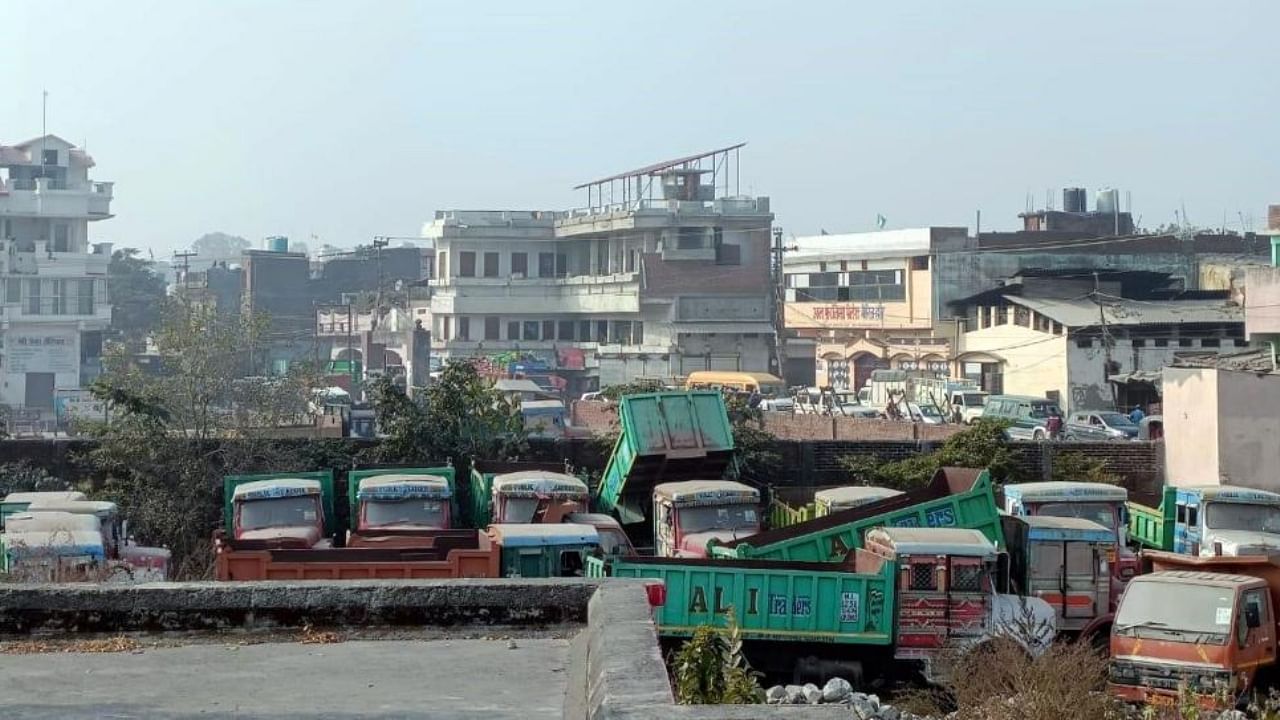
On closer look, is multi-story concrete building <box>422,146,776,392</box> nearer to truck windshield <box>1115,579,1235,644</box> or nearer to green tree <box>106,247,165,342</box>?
green tree <box>106,247,165,342</box>

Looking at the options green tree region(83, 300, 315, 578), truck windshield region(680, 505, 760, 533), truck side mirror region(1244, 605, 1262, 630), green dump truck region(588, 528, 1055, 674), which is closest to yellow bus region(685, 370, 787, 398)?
green tree region(83, 300, 315, 578)

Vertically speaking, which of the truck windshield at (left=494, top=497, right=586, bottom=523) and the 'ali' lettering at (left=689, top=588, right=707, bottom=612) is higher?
the truck windshield at (left=494, top=497, right=586, bottom=523)

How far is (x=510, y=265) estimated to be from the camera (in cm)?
6581

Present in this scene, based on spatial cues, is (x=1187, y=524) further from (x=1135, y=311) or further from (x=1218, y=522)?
(x=1135, y=311)

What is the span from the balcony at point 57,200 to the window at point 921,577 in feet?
181

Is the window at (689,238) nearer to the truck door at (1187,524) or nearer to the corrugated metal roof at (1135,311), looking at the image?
the corrugated metal roof at (1135,311)

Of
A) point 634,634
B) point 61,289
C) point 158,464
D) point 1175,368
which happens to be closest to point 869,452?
point 1175,368

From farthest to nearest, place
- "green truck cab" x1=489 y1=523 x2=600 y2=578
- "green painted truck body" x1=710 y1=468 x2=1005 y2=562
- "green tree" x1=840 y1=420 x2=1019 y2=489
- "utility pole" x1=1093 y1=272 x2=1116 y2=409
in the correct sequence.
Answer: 1. "utility pole" x1=1093 y1=272 x2=1116 y2=409
2. "green tree" x1=840 y1=420 x2=1019 y2=489
3. "green truck cab" x1=489 y1=523 x2=600 y2=578
4. "green painted truck body" x1=710 y1=468 x2=1005 y2=562

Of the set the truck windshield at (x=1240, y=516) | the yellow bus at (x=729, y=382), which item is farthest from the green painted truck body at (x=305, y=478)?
the yellow bus at (x=729, y=382)

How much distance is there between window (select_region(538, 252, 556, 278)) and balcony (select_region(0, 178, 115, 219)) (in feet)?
56.8

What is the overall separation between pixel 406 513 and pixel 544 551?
11.6 feet

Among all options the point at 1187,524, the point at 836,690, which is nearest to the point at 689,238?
the point at 1187,524

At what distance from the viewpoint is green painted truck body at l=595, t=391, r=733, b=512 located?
26344 mm

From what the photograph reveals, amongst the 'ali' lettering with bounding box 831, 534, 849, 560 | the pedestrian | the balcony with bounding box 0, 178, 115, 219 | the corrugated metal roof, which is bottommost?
the 'ali' lettering with bounding box 831, 534, 849, 560
